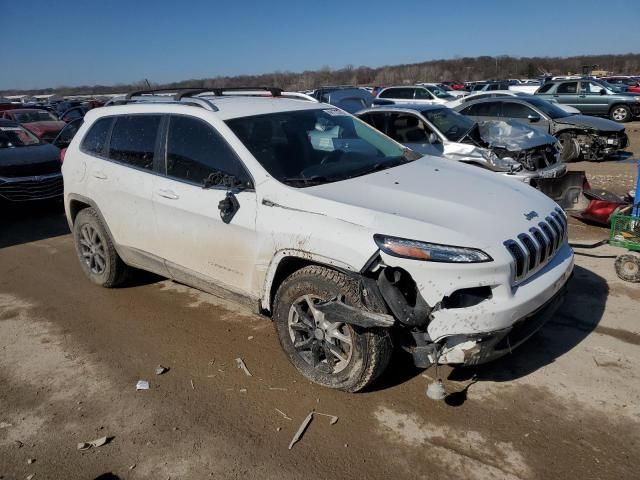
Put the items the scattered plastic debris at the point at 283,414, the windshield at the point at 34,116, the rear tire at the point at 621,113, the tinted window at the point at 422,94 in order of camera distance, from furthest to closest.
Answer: the tinted window at the point at 422,94 → the rear tire at the point at 621,113 → the windshield at the point at 34,116 → the scattered plastic debris at the point at 283,414

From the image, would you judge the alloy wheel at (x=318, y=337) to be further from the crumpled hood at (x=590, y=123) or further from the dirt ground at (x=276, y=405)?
the crumpled hood at (x=590, y=123)

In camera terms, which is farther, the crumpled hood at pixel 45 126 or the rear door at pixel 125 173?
the crumpled hood at pixel 45 126

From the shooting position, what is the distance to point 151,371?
3.85 metres

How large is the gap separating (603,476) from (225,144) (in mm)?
3052

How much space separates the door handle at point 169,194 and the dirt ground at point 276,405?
3.76 feet

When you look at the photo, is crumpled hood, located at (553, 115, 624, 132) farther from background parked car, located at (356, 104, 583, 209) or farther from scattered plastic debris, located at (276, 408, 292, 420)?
scattered plastic debris, located at (276, 408, 292, 420)

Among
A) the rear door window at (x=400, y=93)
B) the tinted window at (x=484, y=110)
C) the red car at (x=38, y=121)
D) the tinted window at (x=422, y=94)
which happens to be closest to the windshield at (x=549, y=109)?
the tinted window at (x=484, y=110)

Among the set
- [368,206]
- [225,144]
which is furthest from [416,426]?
[225,144]

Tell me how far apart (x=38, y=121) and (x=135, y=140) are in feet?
54.1

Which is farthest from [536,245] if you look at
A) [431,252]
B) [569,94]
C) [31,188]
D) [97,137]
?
[569,94]

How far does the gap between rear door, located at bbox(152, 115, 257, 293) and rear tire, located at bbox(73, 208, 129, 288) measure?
99cm

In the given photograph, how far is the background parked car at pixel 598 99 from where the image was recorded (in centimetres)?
1967

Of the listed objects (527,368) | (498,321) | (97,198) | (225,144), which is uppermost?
(225,144)

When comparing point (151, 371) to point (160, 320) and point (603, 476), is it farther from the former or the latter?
point (603, 476)
